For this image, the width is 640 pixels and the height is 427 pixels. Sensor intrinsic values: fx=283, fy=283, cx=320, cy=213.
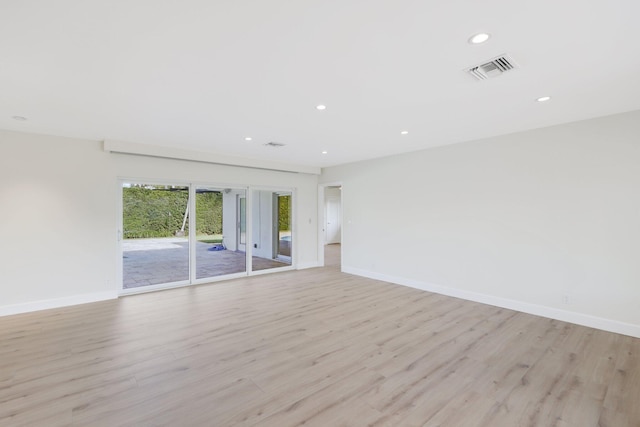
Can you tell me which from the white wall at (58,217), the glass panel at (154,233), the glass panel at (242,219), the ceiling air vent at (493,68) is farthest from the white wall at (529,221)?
the white wall at (58,217)

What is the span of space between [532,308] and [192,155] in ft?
20.0

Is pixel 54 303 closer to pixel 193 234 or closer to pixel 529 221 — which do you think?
pixel 193 234

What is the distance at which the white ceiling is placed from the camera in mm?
1685

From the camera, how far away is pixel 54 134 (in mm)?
4246

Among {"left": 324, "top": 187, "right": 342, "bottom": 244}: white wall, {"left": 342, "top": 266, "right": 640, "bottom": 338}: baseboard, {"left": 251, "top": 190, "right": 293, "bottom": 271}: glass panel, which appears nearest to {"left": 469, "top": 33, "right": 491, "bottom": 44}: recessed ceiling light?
{"left": 342, "top": 266, "right": 640, "bottom": 338}: baseboard

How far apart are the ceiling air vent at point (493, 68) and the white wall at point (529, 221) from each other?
2.25 metres

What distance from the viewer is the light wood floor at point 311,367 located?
2.05 meters

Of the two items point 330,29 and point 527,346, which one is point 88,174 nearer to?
point 330,29

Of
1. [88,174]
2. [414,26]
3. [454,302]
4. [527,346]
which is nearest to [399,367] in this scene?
[527,346]

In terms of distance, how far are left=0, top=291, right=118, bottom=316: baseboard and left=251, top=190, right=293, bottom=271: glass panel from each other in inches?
129

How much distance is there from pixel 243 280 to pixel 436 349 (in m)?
4.11

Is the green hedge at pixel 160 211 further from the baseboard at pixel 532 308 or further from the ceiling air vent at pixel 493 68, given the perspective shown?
the ceiling air vent at pixel 493 68

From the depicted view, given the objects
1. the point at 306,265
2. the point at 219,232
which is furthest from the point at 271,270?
the point at 219,232

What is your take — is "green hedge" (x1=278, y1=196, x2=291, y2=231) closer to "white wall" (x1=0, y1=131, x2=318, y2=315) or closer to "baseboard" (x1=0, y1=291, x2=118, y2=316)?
"white wall" (x1=0, y1=131, x2=318, y2=315)
